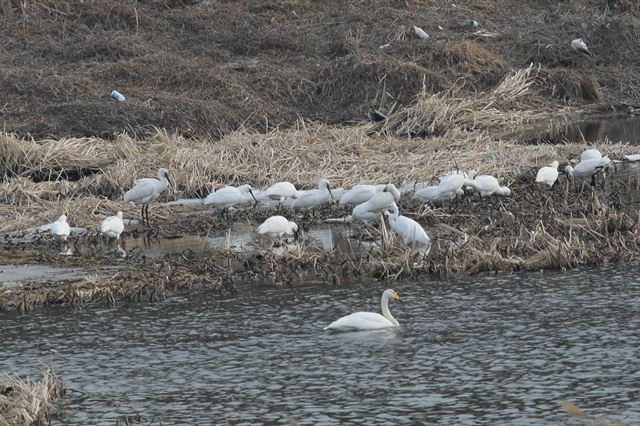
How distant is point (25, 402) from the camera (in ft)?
30.8

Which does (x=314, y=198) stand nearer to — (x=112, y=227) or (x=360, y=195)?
(x=360, y=195)

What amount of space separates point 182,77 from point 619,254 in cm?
1841

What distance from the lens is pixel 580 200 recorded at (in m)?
17.6

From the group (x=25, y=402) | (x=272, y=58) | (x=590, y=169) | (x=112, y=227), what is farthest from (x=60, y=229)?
(x=272, y=58)

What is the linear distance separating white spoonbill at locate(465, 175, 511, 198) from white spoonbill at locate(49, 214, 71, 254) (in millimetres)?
5523

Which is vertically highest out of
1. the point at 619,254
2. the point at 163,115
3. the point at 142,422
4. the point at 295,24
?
the point at 295,24

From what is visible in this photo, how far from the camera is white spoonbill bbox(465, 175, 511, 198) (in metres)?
17.7

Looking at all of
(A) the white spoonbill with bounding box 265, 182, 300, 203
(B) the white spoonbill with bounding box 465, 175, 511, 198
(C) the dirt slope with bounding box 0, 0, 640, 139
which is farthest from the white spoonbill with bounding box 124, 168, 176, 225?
(C) the dirt slope with bounding box 0, 0, 640, 139

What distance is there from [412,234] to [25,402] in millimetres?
6621

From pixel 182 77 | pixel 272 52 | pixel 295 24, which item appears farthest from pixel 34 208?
pixel 295 24

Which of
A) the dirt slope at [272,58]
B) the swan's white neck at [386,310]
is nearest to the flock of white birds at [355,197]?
the swan's white neck at [386,310]

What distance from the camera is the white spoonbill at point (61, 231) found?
1680cm

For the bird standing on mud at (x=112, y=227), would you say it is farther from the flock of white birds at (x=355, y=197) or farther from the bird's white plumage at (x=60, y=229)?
the bird's white plumage at (x=60, y=229)

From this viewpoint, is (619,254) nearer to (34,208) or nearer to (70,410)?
(70,410)
